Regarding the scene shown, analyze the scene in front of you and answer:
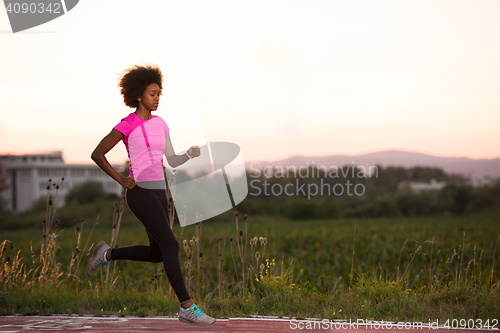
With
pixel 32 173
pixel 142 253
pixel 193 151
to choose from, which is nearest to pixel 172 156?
pixel 193 151

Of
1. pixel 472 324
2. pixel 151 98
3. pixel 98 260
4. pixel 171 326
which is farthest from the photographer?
pixel 98 260

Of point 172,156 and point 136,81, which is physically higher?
point 136,81

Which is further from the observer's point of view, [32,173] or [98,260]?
[32,173]

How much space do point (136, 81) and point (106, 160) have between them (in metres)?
0.74

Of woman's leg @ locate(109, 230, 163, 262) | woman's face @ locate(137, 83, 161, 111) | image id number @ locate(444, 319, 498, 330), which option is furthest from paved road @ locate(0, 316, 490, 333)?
woman's face @ locate(137, 83, 161, 111)

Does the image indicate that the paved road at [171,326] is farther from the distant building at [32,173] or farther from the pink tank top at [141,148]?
the distant building at [32,173]

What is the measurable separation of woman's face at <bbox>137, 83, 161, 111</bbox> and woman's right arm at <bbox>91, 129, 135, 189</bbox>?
35 centimetres

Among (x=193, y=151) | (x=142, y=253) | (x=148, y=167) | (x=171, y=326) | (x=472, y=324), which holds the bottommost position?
(x=472, y=324)

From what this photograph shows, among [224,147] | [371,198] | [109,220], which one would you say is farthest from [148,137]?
[371,198]

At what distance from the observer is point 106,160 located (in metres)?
3.52

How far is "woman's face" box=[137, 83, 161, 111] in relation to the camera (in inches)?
144

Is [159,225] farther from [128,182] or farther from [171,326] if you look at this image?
[171,326]

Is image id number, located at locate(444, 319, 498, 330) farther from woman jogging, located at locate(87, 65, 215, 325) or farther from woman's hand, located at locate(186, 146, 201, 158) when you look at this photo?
woman's hand, located at locate(186, 146, 201, 158)

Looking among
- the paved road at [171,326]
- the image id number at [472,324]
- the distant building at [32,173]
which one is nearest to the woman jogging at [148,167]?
the paved road at [171,326]
